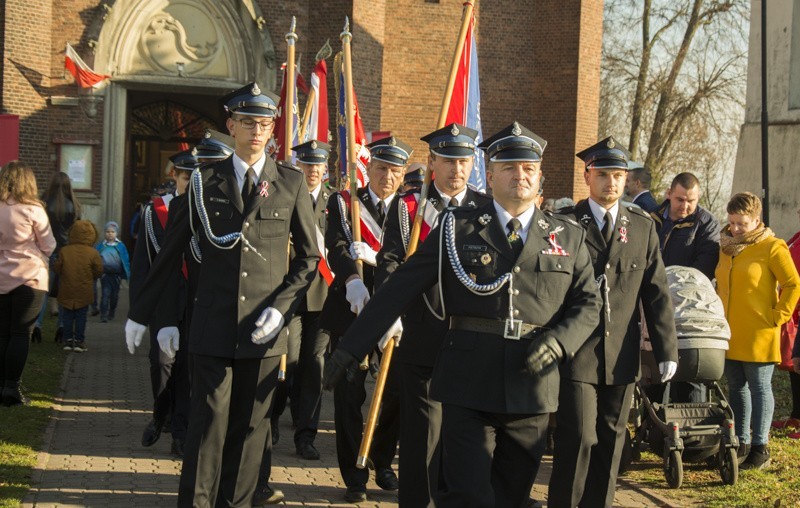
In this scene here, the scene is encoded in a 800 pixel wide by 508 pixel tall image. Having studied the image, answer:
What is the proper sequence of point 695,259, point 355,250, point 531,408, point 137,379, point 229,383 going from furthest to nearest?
point 137,379, point 695,259, point 355,250, point 229,383, point 531,408

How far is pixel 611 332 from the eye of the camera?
6410mm

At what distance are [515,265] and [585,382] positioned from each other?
4.53 feet

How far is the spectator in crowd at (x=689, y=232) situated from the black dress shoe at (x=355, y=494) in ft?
10.9

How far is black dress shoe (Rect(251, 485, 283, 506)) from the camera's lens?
698 cm

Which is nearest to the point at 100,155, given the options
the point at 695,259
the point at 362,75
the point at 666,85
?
the point at 362,75

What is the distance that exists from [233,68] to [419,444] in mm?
18416

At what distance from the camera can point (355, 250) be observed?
24.8 ft

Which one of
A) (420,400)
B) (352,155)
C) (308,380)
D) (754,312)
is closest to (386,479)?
(308,380)

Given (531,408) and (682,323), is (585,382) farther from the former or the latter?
(682,323)

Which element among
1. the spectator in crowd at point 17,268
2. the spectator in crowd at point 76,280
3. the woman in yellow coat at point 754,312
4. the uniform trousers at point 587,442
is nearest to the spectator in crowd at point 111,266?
the spectator in crowd at point 76,280

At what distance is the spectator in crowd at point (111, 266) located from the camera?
58.3 ft

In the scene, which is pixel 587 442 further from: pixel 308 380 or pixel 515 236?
pixel 308 380

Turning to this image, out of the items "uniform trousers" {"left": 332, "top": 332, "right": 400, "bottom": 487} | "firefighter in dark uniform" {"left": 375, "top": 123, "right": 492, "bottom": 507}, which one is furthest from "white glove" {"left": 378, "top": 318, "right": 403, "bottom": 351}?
"uniform trousers" {"left": 332, "top": 332, "right": 400, "bottom": 487}

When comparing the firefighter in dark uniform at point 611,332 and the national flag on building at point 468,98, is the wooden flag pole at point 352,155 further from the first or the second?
the firefighter in dark uniform at point 611,332
